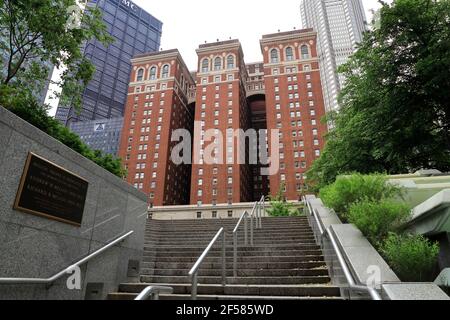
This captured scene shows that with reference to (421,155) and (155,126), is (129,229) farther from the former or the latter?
(155,126)

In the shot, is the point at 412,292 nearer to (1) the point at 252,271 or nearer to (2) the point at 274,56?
(1) the point at 252,271

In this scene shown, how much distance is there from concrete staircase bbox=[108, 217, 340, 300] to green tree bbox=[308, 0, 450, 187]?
257 inches

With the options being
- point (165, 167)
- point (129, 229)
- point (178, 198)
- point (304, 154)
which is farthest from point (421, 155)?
point (178, 198)

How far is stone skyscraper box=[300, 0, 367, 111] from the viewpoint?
15400 centimetres

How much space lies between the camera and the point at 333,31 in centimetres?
16375

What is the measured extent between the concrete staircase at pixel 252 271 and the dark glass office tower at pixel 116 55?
139697 millimetres

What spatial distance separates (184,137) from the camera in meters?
71.8

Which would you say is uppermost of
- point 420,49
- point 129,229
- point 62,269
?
point 420,49

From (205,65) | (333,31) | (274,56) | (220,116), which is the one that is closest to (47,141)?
(220,116)

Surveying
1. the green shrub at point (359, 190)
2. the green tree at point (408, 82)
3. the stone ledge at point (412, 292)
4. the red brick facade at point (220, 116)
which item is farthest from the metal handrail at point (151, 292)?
the red brick facade at point (220, 116)

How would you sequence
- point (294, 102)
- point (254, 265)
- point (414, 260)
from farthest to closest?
point (294, 102)
point (254, 265)
point (414, 260)

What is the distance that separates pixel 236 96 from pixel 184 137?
55.1 feet

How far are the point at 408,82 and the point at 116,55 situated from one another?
161m

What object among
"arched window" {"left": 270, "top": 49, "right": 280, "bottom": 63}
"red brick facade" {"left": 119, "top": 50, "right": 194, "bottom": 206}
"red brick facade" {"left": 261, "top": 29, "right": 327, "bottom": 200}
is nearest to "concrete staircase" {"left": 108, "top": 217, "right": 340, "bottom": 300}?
"red brick facade" {"left": 261, "top": 29, "right": 327, "bottom": 200}
